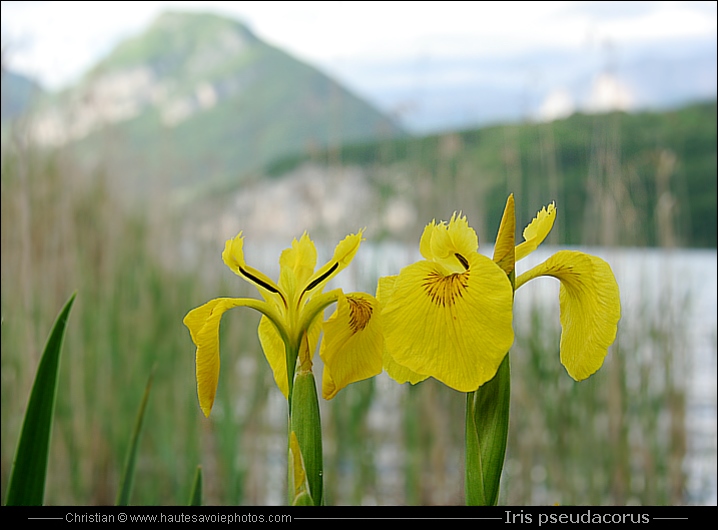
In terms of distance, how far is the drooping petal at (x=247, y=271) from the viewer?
0.91ft

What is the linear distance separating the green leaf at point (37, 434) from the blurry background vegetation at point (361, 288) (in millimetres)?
658

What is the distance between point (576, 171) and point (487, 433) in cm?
129

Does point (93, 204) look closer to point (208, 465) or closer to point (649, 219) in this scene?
point (208, 465)

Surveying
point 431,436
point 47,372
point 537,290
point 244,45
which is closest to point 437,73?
point 537,290

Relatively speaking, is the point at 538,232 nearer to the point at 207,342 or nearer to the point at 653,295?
the point at 207,342

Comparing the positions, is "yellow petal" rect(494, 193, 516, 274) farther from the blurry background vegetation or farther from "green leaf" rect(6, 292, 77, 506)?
the blurry background vegetation

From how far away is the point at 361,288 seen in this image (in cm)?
129

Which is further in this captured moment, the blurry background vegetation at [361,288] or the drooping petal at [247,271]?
the blurry background vegetation at [361,288]

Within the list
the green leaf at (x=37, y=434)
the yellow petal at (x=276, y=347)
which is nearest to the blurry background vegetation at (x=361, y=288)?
the green leaf at (x=37, y=434)

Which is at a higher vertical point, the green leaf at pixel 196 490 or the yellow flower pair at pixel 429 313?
the yellow flower pair at pixel 429 313

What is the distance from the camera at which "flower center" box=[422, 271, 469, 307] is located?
24 centimetres

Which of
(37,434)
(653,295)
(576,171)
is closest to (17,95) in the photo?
(37,434)

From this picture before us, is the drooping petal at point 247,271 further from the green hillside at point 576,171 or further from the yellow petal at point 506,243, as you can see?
the green hillside at point 576,171

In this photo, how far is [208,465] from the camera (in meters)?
1.33
